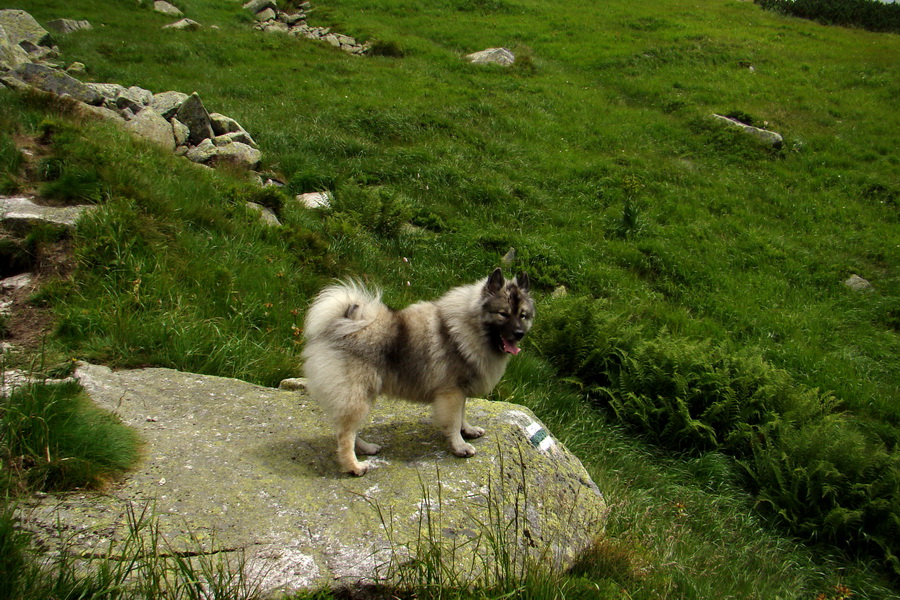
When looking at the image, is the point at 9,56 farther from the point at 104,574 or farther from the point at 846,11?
the point at 846,11

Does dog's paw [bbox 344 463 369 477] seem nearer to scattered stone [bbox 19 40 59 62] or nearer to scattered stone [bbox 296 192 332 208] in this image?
scattered stone [bbox 296 192 332 208]

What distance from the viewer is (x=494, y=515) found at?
418cm

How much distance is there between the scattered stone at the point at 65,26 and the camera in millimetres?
24422

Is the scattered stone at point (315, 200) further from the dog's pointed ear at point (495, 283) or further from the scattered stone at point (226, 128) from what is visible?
the dog's pointed ear at point (495, 283)

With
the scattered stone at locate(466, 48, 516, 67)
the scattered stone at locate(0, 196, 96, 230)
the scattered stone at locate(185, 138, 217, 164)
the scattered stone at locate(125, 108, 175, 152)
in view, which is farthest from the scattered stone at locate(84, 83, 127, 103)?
the scattered stone at locate(466, 48, 516, 67)

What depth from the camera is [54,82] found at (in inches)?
477

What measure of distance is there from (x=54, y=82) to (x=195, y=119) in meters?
2.67

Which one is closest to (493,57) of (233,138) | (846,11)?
(233,138)

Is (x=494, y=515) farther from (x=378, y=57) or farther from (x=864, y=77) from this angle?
(x=864, y=77)

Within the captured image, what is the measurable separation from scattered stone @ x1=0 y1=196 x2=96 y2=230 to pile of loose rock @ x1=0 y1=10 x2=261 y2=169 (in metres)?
4.40

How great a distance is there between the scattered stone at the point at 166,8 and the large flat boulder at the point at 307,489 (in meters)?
31.0

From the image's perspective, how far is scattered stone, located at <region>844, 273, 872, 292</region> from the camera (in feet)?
44.0

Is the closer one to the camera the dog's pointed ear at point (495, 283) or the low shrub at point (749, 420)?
the dog's pointed ear at point (495, 283)

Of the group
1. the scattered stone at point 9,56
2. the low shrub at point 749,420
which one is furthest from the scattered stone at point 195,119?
the low shrub at point 749,420
